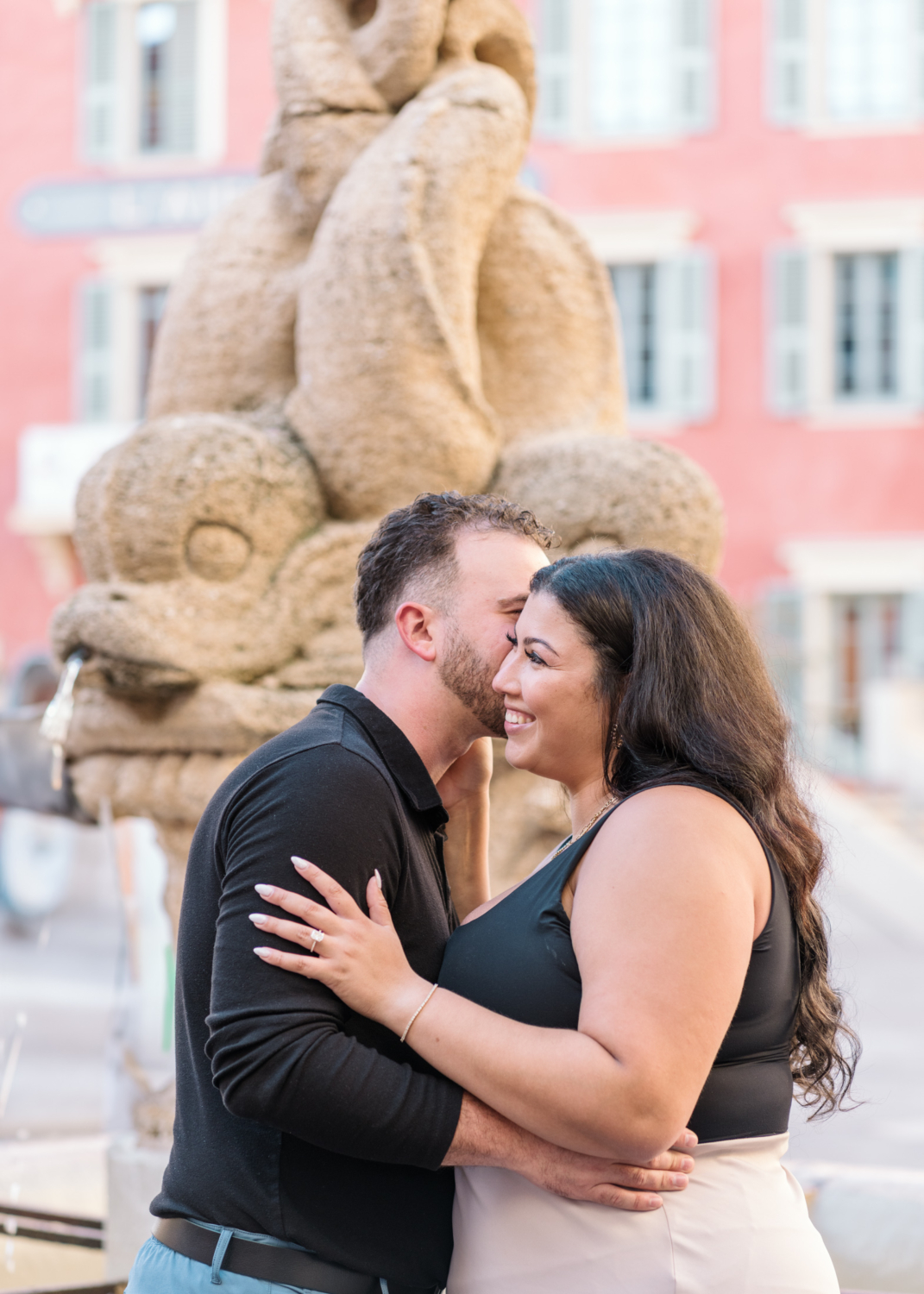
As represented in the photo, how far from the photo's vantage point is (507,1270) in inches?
61.1

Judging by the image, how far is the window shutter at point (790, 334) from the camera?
13922 millimetres

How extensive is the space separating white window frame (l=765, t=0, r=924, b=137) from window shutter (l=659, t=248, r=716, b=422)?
1.61 m

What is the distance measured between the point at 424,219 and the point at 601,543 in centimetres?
78

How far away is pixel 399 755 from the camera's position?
168cm

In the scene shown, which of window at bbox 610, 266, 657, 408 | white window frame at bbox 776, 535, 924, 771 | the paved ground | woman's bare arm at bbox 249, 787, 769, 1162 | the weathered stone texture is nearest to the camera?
woman's bare arm at bbox 249, 787, 769, 1162

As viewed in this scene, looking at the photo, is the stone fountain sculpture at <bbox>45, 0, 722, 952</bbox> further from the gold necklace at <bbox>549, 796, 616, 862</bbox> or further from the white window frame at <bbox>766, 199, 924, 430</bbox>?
→ the white window frame at <bbox>766, 199, 924, 430</bbox>

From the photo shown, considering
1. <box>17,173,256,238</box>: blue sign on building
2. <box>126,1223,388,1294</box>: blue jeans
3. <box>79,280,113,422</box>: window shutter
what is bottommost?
<box>126,1223,388,1294</box>: blue jeans

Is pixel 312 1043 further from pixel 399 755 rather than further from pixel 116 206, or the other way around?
pixel 116 206

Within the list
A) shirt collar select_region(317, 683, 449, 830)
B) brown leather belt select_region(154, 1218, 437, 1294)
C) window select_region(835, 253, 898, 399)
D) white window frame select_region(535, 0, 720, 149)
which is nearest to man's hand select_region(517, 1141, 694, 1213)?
brown leather belt select_region(154, 1218, 437, 1294)

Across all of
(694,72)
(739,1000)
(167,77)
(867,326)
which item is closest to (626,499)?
(739,1000)

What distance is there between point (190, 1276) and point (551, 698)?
756 millimetres

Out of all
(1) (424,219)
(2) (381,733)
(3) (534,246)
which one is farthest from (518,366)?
(2) (381,733)

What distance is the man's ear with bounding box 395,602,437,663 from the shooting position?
1.78 metres

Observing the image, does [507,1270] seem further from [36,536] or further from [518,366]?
[36,536]
